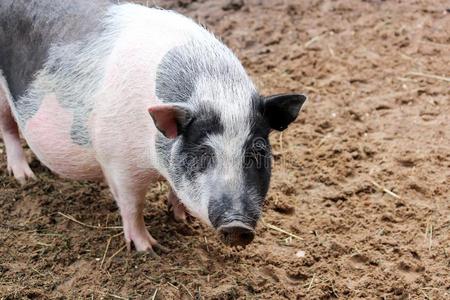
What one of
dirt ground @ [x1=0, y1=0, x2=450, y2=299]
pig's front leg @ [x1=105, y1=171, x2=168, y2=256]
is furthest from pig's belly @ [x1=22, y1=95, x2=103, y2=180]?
dirt ground @ [x1=0, y1=0, x2=450, y2=299]

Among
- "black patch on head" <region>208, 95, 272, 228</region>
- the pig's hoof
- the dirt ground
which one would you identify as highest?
"black patch on head" <region>208, 95, 272, 228</region>

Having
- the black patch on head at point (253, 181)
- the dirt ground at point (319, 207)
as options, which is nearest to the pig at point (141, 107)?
the black patch on head at point (253, 181)

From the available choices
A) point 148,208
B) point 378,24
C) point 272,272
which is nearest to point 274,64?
point 378,24

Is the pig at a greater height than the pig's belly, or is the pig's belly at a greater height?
the pig

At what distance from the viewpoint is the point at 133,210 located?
451cm

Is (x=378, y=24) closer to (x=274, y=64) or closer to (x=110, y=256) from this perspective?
(x=274, y=64)

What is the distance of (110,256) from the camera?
182 inches

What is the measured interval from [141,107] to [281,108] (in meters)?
0.79

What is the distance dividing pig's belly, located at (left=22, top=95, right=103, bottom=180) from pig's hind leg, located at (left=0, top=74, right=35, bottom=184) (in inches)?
23.9

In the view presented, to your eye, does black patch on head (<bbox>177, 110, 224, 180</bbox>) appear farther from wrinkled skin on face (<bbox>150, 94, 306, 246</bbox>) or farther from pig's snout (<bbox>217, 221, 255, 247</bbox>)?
pig's snout (<bbox>217, 221, 255, 247</bbox>)

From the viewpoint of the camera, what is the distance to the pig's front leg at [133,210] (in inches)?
172

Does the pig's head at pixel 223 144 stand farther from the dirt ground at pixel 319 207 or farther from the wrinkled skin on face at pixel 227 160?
the dirt ground at pixel 319 207

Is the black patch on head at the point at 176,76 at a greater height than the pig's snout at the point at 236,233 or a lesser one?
greater

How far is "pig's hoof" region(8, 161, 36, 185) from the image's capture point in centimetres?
531
